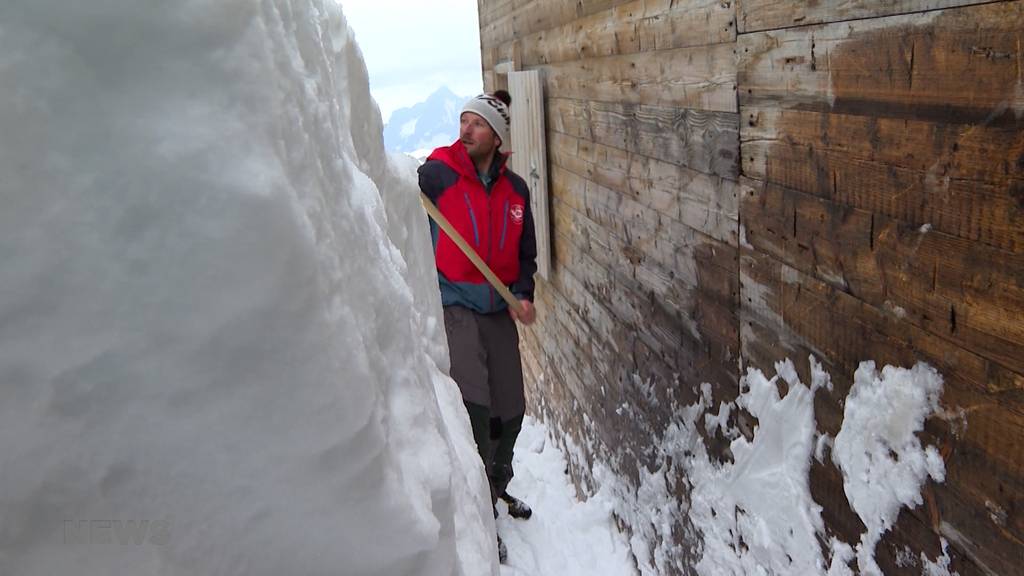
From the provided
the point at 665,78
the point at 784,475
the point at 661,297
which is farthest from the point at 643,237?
the point at 784,475

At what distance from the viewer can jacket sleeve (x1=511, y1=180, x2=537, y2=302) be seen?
4.01m

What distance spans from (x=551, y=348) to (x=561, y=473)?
34.6 inches

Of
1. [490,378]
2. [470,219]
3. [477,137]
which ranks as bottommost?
[490,378]

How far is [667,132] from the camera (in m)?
2.96

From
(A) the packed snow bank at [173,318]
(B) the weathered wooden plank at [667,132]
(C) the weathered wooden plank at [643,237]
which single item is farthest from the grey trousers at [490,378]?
(A) the packed snow bank at [173,318]

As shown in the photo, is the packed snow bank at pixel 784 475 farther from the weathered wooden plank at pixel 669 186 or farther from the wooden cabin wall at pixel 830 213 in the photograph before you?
the weathered wooden plank at pixel 669 186

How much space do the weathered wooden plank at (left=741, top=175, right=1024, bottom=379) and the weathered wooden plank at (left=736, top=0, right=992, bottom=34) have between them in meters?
0.44

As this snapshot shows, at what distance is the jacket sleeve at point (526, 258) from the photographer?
4.01m

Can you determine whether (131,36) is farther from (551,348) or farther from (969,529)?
(551,348)

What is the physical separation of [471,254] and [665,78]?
4.18 ft

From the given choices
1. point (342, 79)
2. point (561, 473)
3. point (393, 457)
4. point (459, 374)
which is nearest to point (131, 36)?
point (393, 457)

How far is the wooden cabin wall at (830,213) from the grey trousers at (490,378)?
0.57m

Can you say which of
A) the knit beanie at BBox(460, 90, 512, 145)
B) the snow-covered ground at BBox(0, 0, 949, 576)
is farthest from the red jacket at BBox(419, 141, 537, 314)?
the snow-covered ground at BBox(0, 0, 949, 576)

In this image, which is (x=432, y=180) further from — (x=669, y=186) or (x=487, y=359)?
(x=669, y=186)
